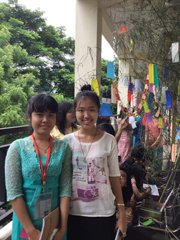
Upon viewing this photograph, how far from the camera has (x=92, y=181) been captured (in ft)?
4.04

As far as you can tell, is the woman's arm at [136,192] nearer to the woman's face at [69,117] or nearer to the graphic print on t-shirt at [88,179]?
the woman's face at [69,117]

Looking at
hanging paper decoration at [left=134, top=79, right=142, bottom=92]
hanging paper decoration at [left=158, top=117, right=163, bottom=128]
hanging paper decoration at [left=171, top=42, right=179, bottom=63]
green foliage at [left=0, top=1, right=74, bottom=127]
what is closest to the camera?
hanging paper decoration at [left=171, top=42, right=179, bottom=63]

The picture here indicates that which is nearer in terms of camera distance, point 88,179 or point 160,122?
point 88,179

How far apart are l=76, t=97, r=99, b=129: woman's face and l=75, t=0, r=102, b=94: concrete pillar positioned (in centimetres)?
194

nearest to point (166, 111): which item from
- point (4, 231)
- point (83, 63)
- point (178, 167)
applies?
point (178, 167)

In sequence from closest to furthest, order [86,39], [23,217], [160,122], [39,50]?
[23,217] < [160,122] < [86,39] < [39,50]

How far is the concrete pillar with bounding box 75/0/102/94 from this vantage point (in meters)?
3.22

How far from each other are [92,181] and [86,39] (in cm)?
236

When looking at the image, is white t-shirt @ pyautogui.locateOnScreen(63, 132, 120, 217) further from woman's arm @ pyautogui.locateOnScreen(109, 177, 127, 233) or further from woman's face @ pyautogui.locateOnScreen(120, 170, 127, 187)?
woman's face @ pyautogui.locateOnScreen(120, 170, 127, 187)

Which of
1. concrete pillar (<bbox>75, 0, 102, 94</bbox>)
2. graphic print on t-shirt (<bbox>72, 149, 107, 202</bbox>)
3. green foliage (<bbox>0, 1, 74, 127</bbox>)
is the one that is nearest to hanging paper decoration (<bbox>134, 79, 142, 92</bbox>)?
concrete pillar (<bbox>75, 0, 102, 94</bbox>)

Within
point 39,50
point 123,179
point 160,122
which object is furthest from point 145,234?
point 39,50

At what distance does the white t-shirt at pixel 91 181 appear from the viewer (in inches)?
48.4

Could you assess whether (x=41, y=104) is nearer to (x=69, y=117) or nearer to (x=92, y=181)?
(x=92, y=181)

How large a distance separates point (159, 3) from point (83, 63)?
1299 mm
